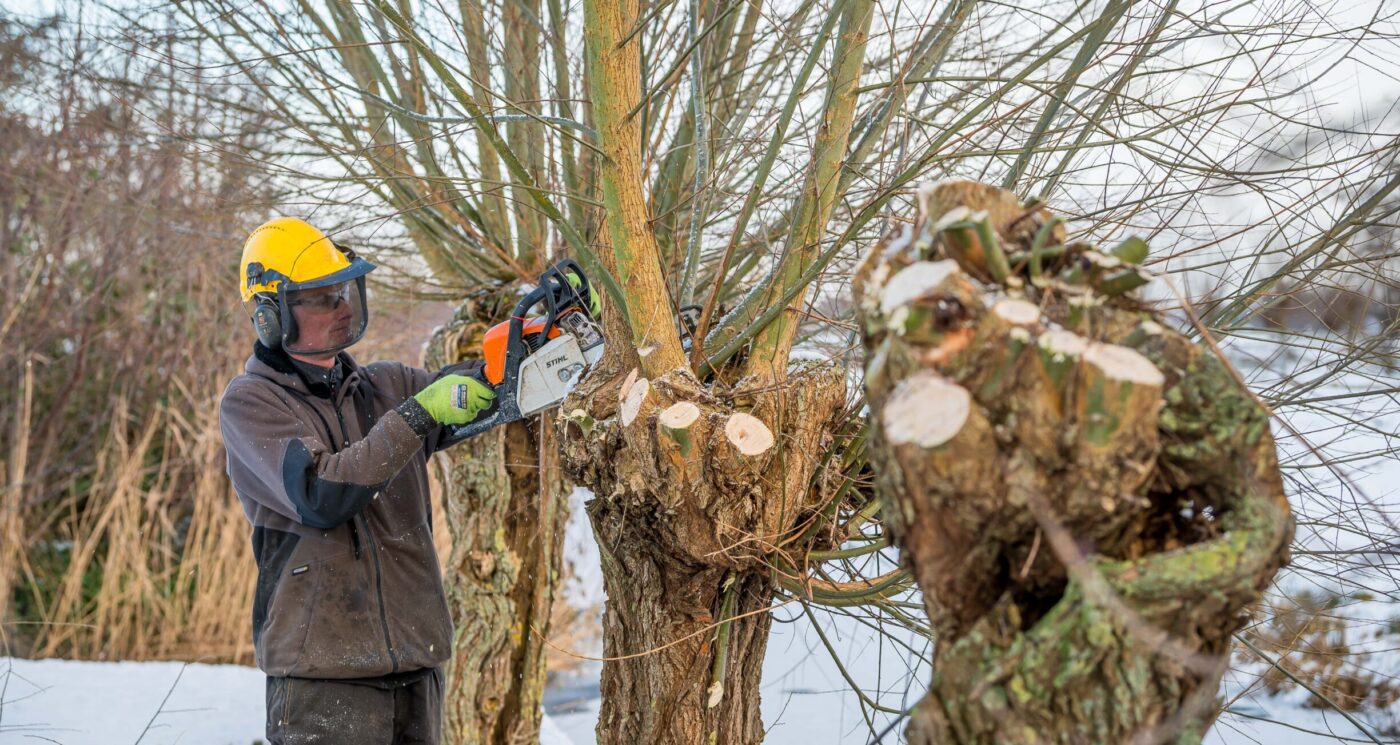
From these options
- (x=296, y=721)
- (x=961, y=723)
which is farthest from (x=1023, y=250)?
(x=296, y=721)

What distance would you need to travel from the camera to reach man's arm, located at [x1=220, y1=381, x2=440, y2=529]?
2.45 m

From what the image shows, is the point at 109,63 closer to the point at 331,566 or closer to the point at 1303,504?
the point at 331,566

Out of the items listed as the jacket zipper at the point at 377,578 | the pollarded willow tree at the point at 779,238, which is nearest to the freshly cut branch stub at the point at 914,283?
the pollarded willow tree at the point at 779,238

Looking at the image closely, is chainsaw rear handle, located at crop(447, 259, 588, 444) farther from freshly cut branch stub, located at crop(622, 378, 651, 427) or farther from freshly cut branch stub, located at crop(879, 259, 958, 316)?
freshly cut branch stub, located at crop(879, 259, 958, 316)

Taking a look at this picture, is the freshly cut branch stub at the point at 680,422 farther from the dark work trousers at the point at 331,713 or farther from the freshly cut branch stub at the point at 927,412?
the dark work trousers at the point at 331,713

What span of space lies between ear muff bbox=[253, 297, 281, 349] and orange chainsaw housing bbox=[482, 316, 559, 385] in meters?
0.59

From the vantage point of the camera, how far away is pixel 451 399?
8.62 feet

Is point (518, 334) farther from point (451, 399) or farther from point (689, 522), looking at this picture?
point (689, 522)

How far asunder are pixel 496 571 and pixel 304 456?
1530 millimetres

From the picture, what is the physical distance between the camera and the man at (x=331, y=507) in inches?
99.2

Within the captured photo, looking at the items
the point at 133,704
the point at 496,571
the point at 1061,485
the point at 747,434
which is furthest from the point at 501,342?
the point at 133,704

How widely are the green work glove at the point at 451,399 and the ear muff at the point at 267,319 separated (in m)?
0.47

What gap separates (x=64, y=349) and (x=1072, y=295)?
786cm

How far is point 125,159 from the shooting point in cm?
604
